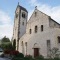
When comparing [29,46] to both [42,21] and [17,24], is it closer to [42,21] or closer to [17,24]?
[42,21]

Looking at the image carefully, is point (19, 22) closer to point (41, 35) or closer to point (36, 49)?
point (36, 49)

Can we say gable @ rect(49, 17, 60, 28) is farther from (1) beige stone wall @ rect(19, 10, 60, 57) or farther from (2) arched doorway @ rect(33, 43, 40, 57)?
(2) arched doorway @ rect(33, 43, 40, 57)

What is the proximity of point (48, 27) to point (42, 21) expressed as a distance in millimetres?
2695

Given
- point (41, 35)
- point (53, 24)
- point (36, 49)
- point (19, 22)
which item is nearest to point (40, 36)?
point (41, 35)

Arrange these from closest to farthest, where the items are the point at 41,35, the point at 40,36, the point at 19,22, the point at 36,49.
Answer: the point at 41,35, the point at 40,36, the point at 36,49, the point at 19,22

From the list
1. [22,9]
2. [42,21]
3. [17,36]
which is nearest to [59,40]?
[42,21]

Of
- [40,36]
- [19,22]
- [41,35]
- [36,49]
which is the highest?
[19,22]

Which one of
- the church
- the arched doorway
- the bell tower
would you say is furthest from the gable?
the bell tower

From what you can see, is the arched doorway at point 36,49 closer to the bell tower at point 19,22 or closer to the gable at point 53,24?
the gable at point 53,24

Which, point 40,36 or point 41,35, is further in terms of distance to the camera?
point 40,36

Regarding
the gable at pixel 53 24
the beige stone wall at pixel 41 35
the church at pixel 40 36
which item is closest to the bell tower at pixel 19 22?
the church at pixel 40 36

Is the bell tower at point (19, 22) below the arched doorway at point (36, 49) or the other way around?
the other way around

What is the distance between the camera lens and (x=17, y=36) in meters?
46.3

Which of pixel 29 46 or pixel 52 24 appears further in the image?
pixel 29 46
